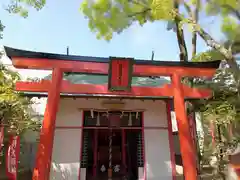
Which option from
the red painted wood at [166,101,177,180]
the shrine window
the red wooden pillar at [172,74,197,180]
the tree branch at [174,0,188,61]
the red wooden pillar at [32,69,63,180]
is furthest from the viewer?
the tree branch at [174,0,188,61]

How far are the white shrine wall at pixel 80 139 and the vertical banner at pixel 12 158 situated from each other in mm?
2080

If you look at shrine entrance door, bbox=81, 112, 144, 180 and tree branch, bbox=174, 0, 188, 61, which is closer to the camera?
shrine entrance door, bbox=81, 112, 144, 180

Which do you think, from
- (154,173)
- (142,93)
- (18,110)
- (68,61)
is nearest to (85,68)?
(68,61)

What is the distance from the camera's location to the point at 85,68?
6871 mm

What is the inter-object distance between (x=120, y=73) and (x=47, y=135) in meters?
2.89

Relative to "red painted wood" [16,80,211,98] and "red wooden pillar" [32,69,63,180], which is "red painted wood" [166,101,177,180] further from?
"red wooden pillar" [32,69,63,180]

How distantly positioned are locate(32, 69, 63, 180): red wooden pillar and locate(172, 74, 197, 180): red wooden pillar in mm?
3775

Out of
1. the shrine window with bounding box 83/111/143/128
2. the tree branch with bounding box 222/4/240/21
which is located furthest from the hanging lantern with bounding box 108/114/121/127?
the tree branch with bounding box 222/4/240/21

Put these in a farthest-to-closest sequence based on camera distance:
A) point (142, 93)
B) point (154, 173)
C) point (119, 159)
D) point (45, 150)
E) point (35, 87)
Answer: point (119, 159) < point (154, 173) < point (142, 93) < point (35, 87) < point (45, 150)

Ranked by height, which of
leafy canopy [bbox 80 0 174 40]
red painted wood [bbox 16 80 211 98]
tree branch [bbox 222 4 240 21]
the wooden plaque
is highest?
leafy canopy [bbox 80 0 174 40]

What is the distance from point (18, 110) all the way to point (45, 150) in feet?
5.88

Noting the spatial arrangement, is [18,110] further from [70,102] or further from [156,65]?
[156,65]

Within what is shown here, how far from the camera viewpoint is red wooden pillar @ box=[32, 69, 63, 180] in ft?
19.3

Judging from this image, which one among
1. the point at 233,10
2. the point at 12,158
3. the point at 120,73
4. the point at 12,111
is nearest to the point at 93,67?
the point at 120,73
